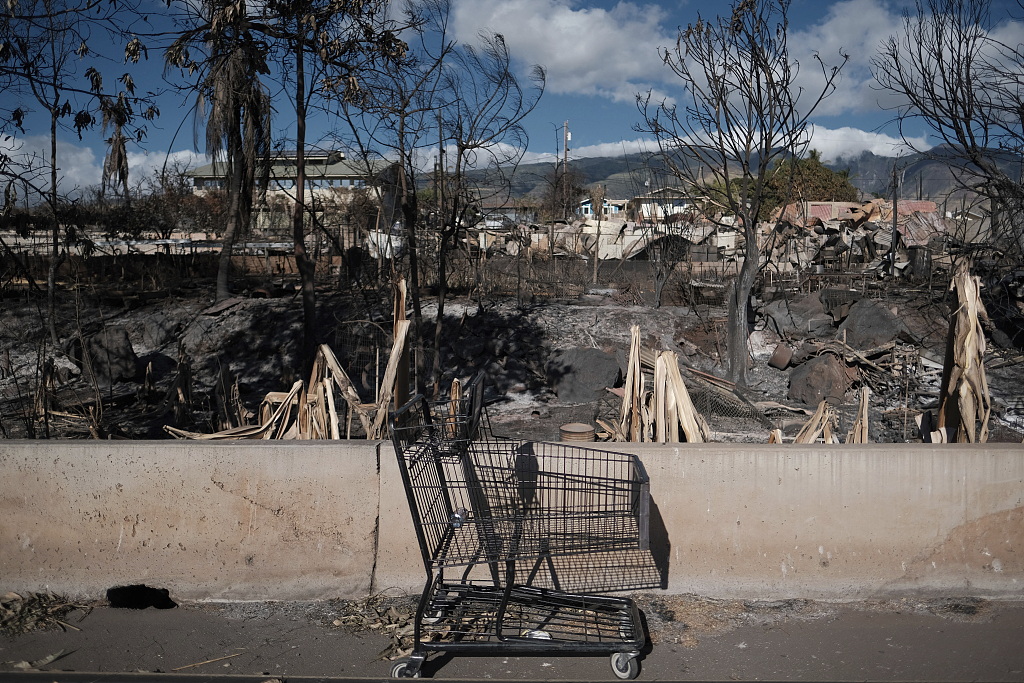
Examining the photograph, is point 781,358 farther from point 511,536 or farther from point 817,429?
point 511,536

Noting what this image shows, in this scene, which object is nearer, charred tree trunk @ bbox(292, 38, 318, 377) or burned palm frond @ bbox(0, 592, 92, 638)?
burned palm frond @ bbox(0, 592, 92, 638)

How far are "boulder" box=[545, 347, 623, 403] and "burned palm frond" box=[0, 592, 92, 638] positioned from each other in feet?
28.4

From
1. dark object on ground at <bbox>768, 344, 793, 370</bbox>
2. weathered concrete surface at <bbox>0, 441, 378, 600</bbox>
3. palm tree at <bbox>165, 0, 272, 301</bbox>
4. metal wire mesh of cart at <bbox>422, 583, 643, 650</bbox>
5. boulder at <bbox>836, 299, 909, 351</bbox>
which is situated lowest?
metal wire mesh of cart at <bbox>422, 583, 643, 650</bbox>

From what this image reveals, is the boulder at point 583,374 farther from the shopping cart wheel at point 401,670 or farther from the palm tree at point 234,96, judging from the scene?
the shopping cart wheel at point 401,670

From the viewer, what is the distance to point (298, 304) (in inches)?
645

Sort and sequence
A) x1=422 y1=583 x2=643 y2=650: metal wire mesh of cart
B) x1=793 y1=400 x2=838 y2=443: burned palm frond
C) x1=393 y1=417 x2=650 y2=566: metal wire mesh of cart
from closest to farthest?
x1=393 y1=417 x2=650 y2=566: metal wire mesh of cart < x1=422 y1=583 x2=643 y2=650: metal wire mesh of cart < x1=793 y1=400 x2=838 y2=443: burned palm frond

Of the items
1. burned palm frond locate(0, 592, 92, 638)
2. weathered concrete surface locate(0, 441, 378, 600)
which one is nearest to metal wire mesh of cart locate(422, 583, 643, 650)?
weathered concrete surface locate(0, 441, 378, 600)

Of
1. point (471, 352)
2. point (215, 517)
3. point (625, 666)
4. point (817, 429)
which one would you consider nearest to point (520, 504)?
point (625, 666)

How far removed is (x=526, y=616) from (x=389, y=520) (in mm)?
891

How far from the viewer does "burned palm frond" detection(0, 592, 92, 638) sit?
3668 millimetres

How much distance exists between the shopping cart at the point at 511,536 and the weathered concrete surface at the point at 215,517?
1.79 feet

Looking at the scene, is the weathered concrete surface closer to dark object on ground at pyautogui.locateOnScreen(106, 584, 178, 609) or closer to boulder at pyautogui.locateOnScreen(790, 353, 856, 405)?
dark object on ground at pyautogui.locateOnScreen(106, 584, 178, 609)

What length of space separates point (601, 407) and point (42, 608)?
760cm

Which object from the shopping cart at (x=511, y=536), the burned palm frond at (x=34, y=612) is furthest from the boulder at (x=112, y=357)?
the shopping cart at (x=511, y=536)
